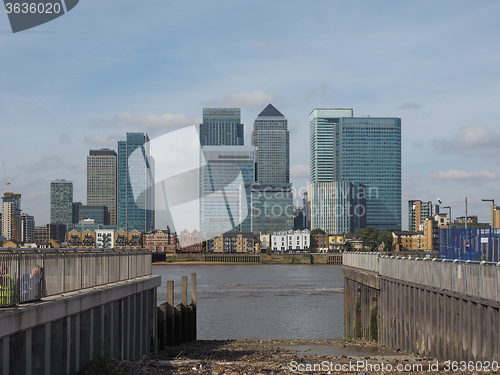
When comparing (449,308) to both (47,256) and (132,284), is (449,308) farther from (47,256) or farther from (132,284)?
(47,256)

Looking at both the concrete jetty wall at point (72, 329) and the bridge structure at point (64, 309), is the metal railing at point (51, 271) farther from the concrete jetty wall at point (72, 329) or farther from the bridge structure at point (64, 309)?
the concrete jetty wall at point (72, 329)

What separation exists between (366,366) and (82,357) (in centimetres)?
968

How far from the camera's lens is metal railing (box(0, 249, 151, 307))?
17.0m

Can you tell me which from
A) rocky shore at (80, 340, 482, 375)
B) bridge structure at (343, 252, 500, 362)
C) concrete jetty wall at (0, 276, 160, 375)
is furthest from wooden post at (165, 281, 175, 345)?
bridge structure at (343, 252, 500, 362)

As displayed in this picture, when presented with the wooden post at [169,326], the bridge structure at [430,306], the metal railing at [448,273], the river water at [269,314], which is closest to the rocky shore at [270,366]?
the bridge structure at [430,306]

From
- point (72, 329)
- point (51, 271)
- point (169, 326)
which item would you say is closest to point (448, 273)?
point (72, 329)

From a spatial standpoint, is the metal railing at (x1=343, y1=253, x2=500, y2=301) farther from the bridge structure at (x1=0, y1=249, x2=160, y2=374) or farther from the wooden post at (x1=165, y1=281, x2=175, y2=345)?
the bridge structure at (x1=0, y1=249, x2=160, y2=374)

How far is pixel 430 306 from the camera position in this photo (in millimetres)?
29812

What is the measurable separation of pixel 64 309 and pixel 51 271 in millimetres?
1134

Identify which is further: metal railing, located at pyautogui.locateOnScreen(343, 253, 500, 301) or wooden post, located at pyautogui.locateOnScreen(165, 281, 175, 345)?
wooden post, located at pyautogui.locateOnScreen(165, 281, 175, 345)

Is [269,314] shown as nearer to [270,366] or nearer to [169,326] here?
[169,326]

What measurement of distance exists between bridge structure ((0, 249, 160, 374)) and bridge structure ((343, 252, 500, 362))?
12.0m

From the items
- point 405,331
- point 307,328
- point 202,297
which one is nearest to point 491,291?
point 405,331

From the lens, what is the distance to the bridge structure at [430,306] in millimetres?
23328
